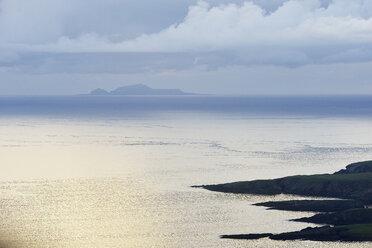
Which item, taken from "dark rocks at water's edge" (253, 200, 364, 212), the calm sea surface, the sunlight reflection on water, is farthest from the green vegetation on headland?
the sunlight reflection on water

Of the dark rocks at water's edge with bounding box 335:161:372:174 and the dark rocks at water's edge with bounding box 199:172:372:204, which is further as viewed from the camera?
the dark rocks at water's edge with bounding box 335:161:372:174

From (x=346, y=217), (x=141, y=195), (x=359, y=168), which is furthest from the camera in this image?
(x=359, y=168)

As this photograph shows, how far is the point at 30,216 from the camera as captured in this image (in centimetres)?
10112

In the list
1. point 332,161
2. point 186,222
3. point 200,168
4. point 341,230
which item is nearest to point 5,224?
point 186,222

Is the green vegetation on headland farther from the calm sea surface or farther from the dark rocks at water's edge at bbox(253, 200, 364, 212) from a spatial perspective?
the calm sea surface

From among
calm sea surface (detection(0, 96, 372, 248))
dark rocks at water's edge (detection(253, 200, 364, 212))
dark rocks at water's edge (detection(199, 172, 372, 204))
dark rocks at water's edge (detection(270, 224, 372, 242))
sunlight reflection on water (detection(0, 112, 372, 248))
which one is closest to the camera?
dark rocks at water's edge (detection(270, 224, 372, 242))

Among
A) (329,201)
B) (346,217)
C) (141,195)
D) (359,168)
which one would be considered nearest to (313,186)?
(329,201)

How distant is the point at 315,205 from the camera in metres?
107

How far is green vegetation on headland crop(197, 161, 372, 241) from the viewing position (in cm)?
8875

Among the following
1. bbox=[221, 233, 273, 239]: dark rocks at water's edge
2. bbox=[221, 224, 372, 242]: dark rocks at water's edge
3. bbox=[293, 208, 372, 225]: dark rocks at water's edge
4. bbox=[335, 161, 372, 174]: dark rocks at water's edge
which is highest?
bbox=[335, 161, 372, 174]: dark rocks at water's edge

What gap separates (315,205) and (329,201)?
255cm

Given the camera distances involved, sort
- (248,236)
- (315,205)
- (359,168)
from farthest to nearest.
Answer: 1. (359,168)
2. (315,205)
3. (248,236)

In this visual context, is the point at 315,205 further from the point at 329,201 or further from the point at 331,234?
the point at 331,234

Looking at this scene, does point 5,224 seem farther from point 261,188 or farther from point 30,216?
point 261,188
